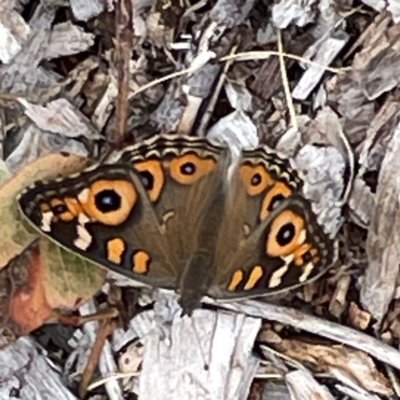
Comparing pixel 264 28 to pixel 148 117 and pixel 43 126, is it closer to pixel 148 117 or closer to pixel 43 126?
pixel 148 117

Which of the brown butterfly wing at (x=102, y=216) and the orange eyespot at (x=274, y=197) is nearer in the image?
the brown butterfly wing at (x=102, y=216)

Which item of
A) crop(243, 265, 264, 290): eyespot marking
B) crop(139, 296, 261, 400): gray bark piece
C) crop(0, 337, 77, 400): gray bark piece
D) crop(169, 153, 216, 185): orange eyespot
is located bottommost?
crop(0, 337, 77, 400): gray bark piece

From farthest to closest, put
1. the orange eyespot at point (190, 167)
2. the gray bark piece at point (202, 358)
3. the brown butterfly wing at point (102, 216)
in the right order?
the gray bark piece at point (202, 358) → the orange eyespot at point (190, 167) → the brown butterfly wing at point (102, 216)

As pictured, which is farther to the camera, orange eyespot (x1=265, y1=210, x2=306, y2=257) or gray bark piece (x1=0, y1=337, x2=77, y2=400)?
gray bark piece (x1=0, y1=337, x2=77, y2=400)

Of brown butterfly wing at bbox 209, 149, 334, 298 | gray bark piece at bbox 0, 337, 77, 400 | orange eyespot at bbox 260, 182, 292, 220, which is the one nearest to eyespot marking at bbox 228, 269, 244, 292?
brown butterfly wing at bbox 209, 149, 334, 298

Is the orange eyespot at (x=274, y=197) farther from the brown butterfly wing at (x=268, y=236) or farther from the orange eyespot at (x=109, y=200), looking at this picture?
the orange eyespot at (x=109, y=200)

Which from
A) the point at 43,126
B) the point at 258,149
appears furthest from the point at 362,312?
the point at 43,126

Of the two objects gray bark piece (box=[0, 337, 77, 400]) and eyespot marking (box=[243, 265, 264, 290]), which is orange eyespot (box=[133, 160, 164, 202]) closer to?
eyespot marking (box=[243, 265, 264, 290])

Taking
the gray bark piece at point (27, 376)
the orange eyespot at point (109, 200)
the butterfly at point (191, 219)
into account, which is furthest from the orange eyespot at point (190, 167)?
the gray bark piece at point (27, 376)
